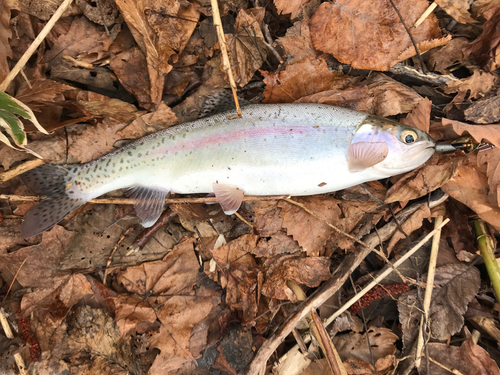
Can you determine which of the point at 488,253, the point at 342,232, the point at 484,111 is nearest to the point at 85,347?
the point at 342,232

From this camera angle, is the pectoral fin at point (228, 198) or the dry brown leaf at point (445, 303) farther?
the dry brown leaf at point (445, 303)

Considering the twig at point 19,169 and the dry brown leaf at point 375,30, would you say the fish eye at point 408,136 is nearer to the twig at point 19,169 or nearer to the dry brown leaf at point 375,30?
the dry brown leaf at point 375,30

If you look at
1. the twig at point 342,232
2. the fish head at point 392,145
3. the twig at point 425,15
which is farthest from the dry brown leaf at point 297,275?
the twig at point 425,15

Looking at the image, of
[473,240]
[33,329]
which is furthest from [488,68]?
[33,329]

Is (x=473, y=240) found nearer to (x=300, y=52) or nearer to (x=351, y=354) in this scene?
(x=351, y=354)

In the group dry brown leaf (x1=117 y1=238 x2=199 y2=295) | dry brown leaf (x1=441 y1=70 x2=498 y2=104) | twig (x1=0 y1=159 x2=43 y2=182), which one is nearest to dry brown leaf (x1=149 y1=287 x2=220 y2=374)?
dry brown leaf (x1=117 y1=238 x2=199 y2=295)

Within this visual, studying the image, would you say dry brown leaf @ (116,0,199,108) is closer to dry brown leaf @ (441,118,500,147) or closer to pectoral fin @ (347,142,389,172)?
pectoral fin @ (347,142,389,172)
